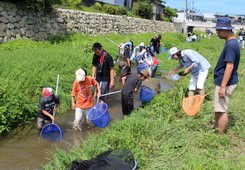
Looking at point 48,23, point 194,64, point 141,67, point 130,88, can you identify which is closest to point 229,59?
point 194,64

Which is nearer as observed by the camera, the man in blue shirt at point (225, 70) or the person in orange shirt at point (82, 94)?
the man in blue shirt at point (225, 70)

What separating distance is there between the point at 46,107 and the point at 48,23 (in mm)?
10150

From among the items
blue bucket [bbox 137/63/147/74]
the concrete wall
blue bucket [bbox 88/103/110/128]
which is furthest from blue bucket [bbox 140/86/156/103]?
the concrete wall

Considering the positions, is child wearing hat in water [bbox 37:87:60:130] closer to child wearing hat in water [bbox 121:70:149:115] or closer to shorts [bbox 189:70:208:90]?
child wearing hat in water [bbox 121:70:149:115]

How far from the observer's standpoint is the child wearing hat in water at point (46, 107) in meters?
6.59

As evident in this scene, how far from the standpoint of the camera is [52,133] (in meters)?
6.44

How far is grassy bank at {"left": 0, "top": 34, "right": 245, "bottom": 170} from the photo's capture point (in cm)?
469

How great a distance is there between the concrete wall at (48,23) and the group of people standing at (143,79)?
18.6 feet

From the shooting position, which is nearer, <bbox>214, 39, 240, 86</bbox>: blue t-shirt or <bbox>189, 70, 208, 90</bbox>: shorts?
<bbox>214, 39, 240, 86</bbox>: blue t-shirt

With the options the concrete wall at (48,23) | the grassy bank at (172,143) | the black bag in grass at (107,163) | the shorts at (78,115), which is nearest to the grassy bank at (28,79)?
the shorts at (78,115)

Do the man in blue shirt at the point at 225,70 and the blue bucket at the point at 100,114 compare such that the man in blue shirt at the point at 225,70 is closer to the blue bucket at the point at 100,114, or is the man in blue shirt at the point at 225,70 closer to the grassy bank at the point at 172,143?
the grassy bank at the point at 172,143

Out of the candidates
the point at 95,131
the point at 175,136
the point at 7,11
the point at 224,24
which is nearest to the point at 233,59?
the point at 224,24

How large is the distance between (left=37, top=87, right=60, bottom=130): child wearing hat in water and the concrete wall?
6.92 metres

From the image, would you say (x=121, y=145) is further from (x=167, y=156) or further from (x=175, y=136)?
(x=175, y=136)
